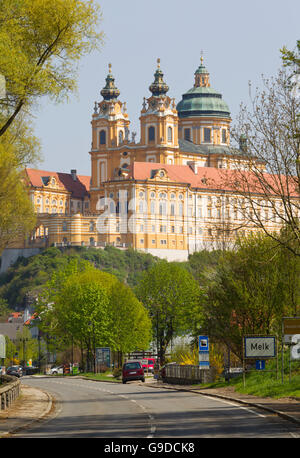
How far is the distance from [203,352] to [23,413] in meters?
16.4

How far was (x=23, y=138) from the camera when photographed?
3800 cm

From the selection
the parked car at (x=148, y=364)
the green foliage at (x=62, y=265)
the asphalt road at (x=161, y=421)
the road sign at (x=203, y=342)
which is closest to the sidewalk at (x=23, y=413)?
the asphalt road at (x=161, y=421)

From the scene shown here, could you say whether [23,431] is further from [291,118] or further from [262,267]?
[262,267]

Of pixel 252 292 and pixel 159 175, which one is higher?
pixel 159 175

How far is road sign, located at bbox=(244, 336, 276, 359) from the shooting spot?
37.2 meters

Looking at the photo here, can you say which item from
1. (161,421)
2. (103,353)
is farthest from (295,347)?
(103,353)

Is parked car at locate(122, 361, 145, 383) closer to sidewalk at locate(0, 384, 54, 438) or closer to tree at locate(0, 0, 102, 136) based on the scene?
sidewalk at locate(0, 384, 54, 438)

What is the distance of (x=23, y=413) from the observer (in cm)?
3189

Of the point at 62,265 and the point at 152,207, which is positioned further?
the point at 152,207

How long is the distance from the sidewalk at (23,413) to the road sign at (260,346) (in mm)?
7633

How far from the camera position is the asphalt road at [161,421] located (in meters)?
22.0

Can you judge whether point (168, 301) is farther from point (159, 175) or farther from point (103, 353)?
point (159, 175)

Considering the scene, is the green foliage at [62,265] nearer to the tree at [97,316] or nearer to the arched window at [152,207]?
the arched window at [152,207]

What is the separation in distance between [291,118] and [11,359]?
123 metres
